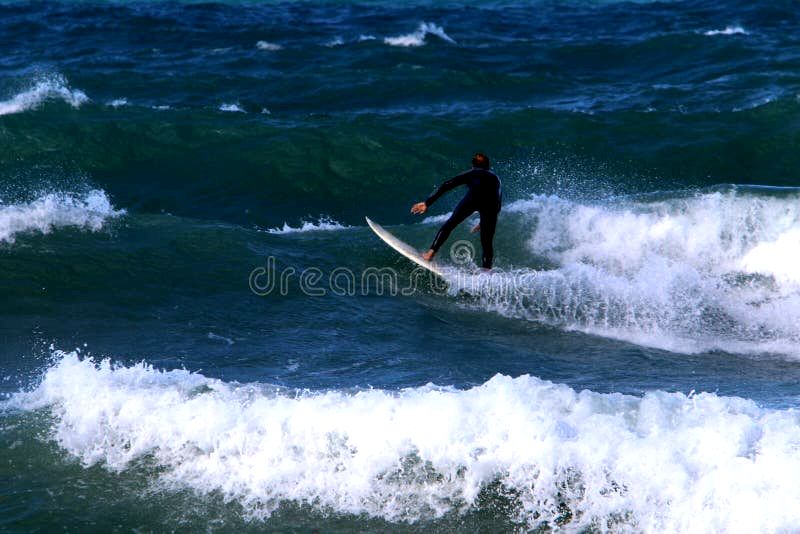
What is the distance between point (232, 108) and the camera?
2114cm

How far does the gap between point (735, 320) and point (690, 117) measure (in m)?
10.2

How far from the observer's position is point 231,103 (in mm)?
21562

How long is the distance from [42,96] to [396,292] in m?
12.3

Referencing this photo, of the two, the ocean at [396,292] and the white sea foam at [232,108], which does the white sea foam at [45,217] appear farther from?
the white sea foam at [232,108]

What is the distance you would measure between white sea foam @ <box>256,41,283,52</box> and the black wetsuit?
646 inches

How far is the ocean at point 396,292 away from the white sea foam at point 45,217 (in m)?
0.05

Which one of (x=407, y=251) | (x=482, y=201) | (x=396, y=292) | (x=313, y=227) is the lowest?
(x=396, y=292)

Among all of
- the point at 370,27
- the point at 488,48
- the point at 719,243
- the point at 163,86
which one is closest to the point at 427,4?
the point at 370,27

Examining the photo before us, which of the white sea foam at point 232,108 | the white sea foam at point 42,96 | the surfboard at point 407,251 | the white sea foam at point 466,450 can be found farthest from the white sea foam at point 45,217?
the white sea foam at point 232,108

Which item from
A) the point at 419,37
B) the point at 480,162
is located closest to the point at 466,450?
the point at 480,162

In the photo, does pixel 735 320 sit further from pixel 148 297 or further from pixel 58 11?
pixel 58 11

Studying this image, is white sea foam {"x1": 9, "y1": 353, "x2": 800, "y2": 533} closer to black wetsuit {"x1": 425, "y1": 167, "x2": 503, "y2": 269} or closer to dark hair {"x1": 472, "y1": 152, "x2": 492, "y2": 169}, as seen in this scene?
black wetsuit {"x1": 425, "y1": 167, "x2": 503, "y2": 269}

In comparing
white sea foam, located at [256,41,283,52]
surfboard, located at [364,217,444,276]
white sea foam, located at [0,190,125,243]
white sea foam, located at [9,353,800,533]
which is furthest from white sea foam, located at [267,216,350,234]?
white sea foam, located at [256,41,283,52]

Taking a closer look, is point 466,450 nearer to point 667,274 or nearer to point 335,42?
point 667,274
